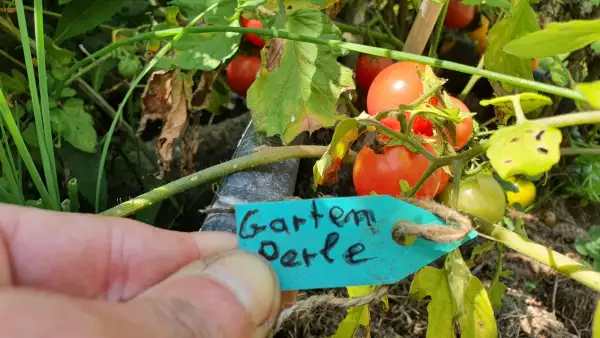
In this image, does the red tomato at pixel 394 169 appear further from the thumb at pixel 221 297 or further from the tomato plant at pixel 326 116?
the thumb at pixel 221 297

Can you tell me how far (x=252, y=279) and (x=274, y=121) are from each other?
0.33 meters

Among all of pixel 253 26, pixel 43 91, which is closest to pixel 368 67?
pixel 253 26

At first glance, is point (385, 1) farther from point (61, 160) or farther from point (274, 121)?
point (61, 160)

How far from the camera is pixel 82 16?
0.95 meters

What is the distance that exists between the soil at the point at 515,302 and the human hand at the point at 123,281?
29 cm

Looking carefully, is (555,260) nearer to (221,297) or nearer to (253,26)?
(221,297)

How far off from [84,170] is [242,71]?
32 centimetres

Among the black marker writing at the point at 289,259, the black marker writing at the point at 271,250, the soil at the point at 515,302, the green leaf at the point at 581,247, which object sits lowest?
the soil at the point at 515,302

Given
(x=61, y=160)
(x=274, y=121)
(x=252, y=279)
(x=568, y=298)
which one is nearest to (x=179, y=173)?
(x=61, y=160)

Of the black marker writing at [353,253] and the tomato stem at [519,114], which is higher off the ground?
the tomato stem at [519,114]

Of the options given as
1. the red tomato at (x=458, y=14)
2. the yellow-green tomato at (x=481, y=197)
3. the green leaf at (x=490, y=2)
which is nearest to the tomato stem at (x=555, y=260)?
the yellow-green tomato at (x=481, y=197)

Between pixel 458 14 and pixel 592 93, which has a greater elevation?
pixel 592 93

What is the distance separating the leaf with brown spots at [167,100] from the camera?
888 mm

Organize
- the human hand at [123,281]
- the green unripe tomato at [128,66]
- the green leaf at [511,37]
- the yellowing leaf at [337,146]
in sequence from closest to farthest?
the human hand at [123,281]
the yellowing leaf at [337,146]
the green leaf at [511,37]
the green unripe tomato at [128,66]
